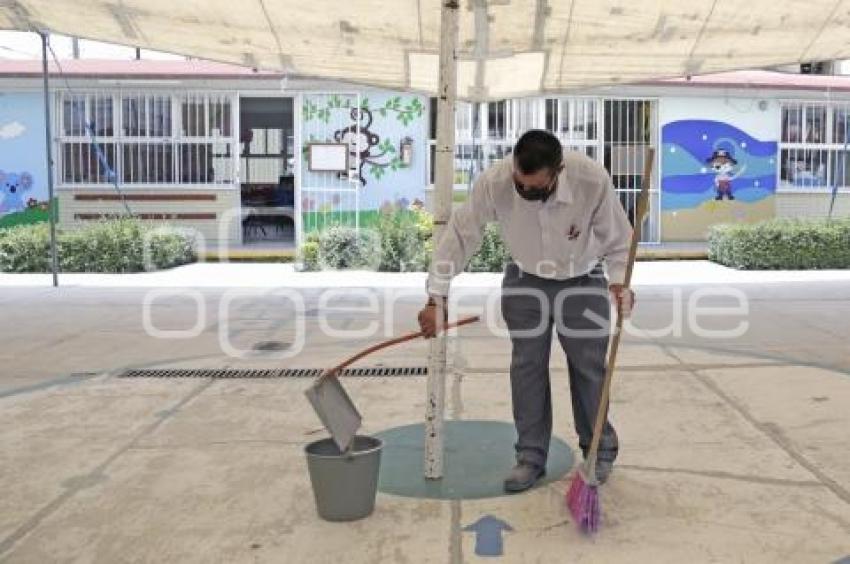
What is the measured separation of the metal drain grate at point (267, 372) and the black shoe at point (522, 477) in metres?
2.69

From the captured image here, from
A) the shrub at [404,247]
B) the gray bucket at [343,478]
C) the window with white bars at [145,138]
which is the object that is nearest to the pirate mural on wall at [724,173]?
the shrub at [404,247]

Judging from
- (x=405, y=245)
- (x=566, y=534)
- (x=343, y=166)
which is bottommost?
(x=566, y=534)

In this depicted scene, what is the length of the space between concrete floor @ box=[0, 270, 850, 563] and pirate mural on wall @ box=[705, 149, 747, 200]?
9.36 metres

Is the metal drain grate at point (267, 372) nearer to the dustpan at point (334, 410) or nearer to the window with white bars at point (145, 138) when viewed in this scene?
the dustpan at point (334, 410)

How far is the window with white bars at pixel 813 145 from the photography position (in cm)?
1870

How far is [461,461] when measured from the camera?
4.93 metres

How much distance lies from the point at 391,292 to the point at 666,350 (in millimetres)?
4945

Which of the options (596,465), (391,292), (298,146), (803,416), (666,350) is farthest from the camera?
(298,146)

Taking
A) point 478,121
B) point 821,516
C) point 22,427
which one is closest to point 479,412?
point 821,516

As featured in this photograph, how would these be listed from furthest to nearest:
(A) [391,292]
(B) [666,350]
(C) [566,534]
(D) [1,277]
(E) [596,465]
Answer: (D) [1,277] < (A) [391,292] < (B) [666,350] < (E) [596,465] < (C) [566,534]

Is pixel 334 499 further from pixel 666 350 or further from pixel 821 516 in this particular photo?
pixel 666 350

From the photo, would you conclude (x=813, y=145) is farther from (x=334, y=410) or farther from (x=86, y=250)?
(x=334, y=410)

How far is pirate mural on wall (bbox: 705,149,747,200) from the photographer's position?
59.9ft

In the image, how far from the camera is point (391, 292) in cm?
1234
